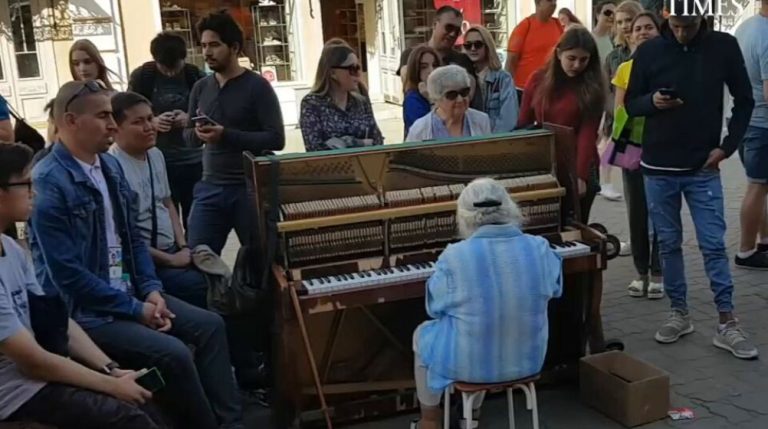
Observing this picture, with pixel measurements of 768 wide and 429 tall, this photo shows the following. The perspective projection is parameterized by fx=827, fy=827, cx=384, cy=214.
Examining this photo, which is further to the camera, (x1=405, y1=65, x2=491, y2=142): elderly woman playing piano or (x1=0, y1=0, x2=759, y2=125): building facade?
(x1=0, y1=0, x2=759, y2=125): building facade

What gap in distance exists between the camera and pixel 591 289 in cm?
404

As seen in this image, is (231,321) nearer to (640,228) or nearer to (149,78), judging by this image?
(149,78)

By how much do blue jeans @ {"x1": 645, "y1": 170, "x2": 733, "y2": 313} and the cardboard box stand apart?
850 millimetres

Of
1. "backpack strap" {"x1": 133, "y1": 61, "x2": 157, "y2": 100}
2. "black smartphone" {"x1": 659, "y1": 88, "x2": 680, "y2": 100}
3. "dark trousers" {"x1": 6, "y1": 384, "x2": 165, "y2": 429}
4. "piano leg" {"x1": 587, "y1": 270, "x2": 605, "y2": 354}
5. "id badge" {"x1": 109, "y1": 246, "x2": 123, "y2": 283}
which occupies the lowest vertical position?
"piano leg" {"x1": 587, "y1": 270, "x2": 605, "y2": 354}

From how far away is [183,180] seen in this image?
5320mm

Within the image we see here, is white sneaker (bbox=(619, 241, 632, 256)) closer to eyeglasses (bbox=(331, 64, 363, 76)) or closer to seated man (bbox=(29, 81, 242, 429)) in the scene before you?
eyeglasses (bbox=(331, 64, 363, 76))

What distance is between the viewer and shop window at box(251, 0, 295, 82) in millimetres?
14422

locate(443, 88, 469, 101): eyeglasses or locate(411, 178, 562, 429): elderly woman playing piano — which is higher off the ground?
locate(443, 88, 469, 101): eyeglasses

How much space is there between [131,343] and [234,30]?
1.88 metres

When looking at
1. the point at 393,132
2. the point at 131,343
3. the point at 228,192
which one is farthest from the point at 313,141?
the point at 393,132

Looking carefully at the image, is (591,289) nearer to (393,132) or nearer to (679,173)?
(679,173)

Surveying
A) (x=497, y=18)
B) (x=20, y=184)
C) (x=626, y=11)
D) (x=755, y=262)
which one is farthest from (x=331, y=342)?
(x=497, y=18)

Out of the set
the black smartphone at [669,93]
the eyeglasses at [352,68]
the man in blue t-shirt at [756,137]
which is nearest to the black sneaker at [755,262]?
the man in blue t-shirt at [756,137]

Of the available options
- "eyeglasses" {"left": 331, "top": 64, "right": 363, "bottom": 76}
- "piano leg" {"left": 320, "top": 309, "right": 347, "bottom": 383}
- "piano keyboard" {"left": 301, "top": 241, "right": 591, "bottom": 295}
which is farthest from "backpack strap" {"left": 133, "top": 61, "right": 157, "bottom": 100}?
"piano keyboard" {"left": 301, "top": 241, "right": 591, "bottom": 295}
